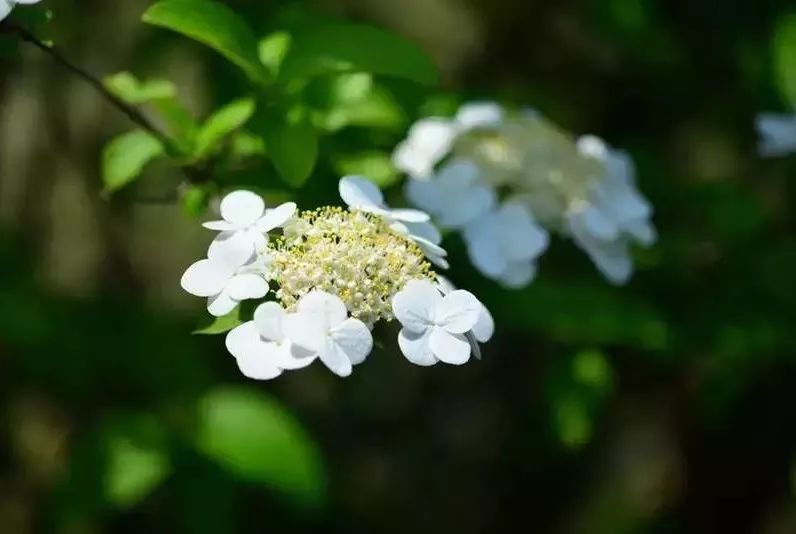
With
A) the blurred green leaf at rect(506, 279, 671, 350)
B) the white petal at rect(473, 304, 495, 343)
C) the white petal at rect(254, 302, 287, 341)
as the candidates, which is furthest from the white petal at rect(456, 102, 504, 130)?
the white petal at rect(254, 302, 287, 341)

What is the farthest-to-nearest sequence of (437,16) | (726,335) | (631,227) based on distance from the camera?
(437,16)
(726,335)
(631,227)

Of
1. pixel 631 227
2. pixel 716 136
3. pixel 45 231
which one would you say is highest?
pixel 631 227

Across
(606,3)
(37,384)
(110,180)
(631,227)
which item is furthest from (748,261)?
(37,384)

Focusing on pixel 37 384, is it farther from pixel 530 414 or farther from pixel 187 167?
pixel 530 414

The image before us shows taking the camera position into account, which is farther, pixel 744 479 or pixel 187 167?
pixel 744 479

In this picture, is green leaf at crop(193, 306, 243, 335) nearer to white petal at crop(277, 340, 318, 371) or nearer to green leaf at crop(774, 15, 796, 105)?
white petal at crop(277, 340, 318, 371)

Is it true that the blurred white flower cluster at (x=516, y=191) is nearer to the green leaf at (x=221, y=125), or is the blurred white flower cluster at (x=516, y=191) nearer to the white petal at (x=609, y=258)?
the white petal at (x=609, y=258)

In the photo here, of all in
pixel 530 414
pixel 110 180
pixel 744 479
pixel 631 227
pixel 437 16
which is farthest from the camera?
pixel 437 16
